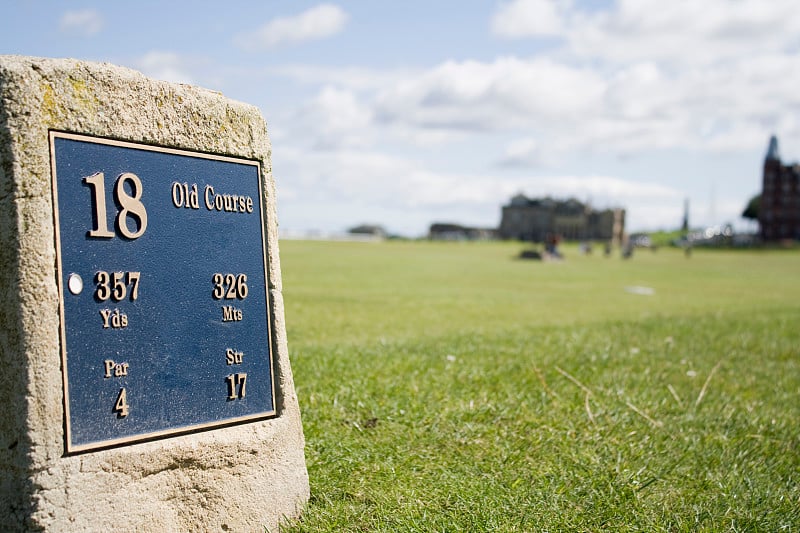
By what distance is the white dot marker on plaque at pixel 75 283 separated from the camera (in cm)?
347

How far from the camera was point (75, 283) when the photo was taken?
3482 millimetres

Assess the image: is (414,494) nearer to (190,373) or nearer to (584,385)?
(190,373)

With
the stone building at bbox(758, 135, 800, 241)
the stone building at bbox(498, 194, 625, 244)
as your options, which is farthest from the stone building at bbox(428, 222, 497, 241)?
the stone building at bbox(758, 135, 800, 241)

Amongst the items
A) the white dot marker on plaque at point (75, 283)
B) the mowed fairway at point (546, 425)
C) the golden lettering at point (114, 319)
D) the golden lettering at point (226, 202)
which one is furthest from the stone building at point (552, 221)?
the white dot marker on plaque at point (75, 283)

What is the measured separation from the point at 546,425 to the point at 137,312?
337 centimetres

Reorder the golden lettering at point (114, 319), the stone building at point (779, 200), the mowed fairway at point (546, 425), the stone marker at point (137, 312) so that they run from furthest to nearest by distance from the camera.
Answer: the stone building at point (779, 200)
the mowed fairway at point (546, 425)
the golden lettering at point (114, 319)
the stone marker at point (137, 312)

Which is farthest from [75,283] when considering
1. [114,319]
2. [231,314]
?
[231,314]

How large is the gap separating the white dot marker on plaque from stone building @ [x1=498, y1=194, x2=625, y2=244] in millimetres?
123596

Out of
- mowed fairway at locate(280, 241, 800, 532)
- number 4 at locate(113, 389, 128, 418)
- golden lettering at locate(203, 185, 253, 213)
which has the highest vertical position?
golden lettering at locate(203, 185, 253, 213)

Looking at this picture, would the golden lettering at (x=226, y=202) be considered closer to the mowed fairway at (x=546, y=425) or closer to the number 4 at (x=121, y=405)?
the number 4 at (x=121, y=405)

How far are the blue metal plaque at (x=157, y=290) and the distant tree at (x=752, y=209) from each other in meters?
132

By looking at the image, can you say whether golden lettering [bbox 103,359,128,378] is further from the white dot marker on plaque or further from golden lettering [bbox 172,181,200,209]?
golden lettering [bbox 172,181,200,209]

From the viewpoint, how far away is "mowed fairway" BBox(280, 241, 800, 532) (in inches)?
173

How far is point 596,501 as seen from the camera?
4.53 meters
